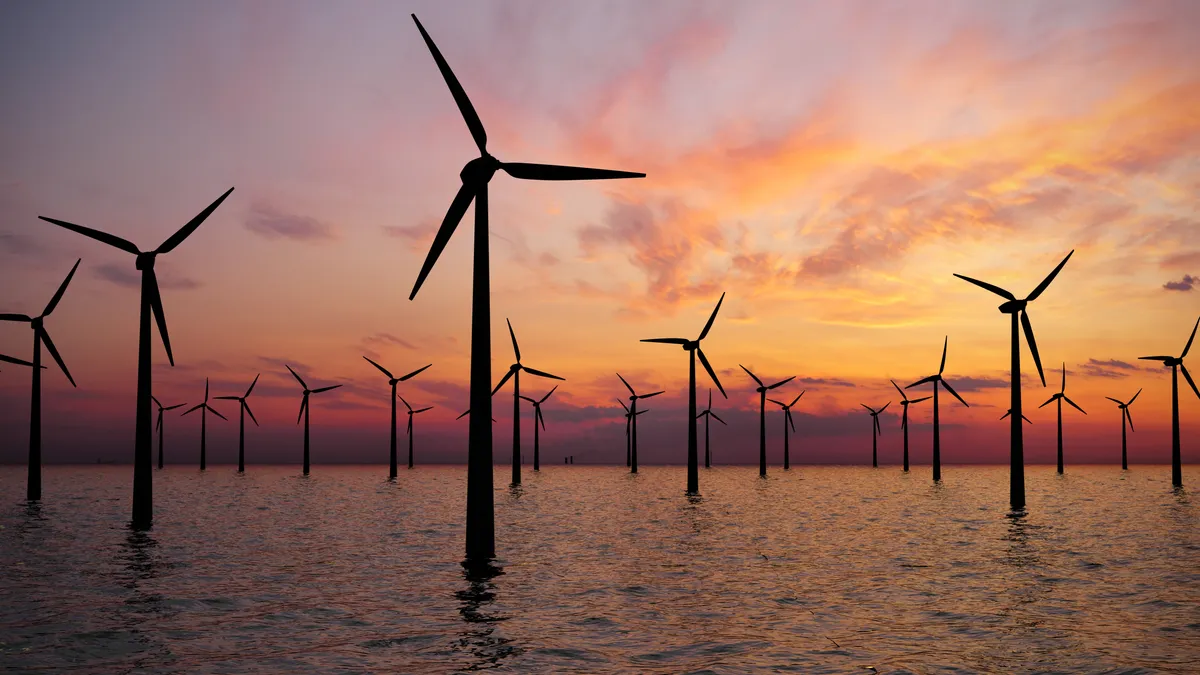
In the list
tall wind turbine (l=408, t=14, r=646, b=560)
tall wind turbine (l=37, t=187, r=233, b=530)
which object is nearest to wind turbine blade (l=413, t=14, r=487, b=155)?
tall wind turbine (l=408, t=14, r=646, b=560)

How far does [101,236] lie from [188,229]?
18.8 ft

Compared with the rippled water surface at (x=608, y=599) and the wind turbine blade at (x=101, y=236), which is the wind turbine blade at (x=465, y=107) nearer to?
the rippled water surface at (x=608, y=599)

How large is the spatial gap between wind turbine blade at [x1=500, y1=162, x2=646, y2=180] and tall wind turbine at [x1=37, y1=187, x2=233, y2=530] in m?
26.6

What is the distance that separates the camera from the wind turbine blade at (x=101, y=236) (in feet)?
185

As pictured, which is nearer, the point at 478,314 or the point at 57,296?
the point at 478,314

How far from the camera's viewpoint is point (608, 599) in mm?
28359

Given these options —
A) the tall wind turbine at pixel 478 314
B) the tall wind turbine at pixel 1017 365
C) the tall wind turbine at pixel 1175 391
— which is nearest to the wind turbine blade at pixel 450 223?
the tall wind turbine at pixel 478 314

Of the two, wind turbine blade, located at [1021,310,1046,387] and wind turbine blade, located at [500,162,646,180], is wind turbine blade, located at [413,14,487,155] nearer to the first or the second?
wind turbine blade, located at [500,162,646,180]

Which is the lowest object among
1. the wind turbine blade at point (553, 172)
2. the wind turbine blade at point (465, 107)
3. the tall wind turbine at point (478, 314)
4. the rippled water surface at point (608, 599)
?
the rippled water surface at point (608, 599)

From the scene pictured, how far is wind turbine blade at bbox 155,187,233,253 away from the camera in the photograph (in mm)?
56531

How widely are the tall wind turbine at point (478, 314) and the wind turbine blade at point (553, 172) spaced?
20cm

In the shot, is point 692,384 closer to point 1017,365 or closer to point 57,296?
point 1017,365

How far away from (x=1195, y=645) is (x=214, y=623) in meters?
25.8

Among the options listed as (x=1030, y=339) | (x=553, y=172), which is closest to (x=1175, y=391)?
(x=1030, y=339)
